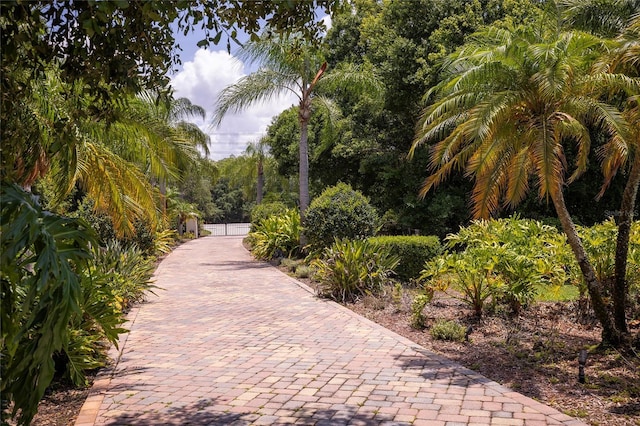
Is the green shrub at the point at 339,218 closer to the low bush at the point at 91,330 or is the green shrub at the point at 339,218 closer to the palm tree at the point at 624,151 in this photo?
the palm tree at the point at 624,151

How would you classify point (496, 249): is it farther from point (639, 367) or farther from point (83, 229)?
point (83, 229)

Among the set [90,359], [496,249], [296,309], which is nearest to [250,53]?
[296,309]

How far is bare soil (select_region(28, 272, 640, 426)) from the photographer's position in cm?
536

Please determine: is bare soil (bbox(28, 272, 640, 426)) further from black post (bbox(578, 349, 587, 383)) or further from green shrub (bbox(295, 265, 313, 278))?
green shrub (bbox(295, 265, 313, 278))

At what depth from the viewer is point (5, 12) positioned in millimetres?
3623

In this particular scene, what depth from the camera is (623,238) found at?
7082 mm

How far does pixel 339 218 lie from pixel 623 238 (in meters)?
9.78

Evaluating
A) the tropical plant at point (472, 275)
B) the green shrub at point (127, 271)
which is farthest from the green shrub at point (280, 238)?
the tropical plant at point (472, 275)

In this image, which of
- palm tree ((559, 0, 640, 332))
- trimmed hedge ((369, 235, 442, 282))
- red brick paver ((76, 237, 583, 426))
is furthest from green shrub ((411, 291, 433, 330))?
trimmed hedge ((369, 235, 442, 282))

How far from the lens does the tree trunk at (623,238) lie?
6945 mm

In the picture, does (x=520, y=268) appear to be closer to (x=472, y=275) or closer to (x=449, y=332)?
(x=472, y=275)

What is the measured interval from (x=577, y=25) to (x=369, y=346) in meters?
9.91

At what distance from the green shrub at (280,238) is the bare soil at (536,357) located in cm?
913

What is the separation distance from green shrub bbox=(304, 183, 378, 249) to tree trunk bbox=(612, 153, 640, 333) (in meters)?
9.44
